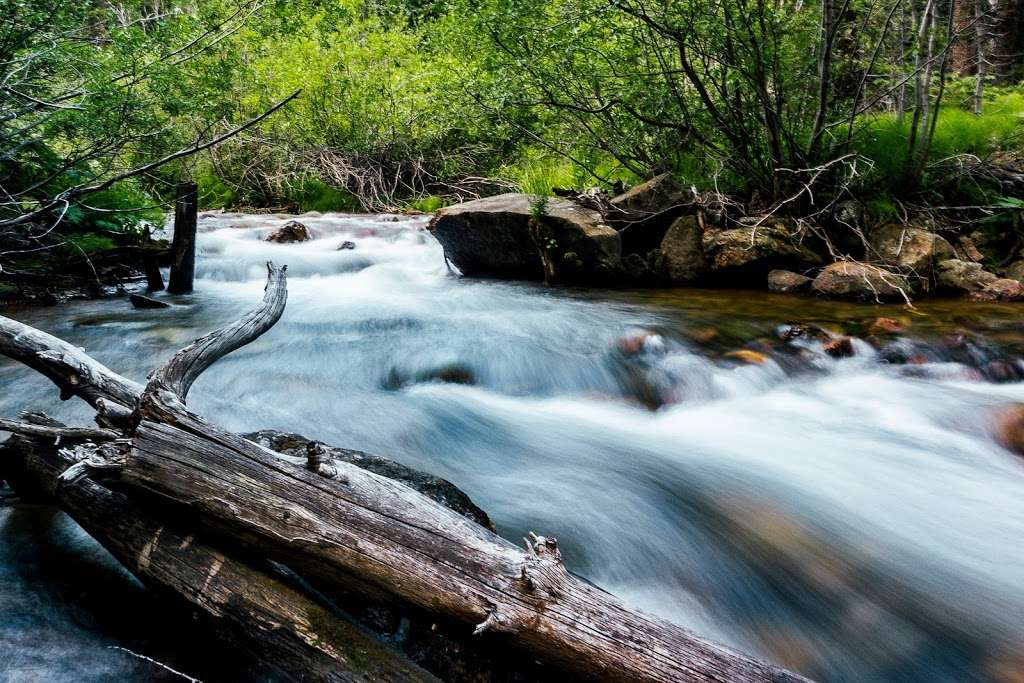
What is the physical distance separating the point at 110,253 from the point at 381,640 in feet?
23.0

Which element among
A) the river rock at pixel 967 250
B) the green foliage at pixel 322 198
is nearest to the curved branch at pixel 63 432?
the river rock at pixel 967 250

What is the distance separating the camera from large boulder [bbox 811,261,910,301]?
643 cm

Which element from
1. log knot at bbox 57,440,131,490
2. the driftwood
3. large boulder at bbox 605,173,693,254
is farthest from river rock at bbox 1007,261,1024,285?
log knot at bbox 57,440,131,490

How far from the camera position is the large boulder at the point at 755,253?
22.9 feet

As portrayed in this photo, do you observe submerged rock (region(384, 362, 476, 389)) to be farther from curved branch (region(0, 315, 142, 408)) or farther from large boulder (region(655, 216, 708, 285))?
large boulder (region(655, 216, 708, 285))

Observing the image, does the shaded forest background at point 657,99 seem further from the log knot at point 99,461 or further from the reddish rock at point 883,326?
the log knot at point 99,461

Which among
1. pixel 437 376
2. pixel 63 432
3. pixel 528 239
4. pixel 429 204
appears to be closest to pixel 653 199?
pixel 528 239

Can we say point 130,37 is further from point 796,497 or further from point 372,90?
point 372,90

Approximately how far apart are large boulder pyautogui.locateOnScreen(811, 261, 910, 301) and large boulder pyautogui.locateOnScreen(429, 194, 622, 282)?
2111 mm

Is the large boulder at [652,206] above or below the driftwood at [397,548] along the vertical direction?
above

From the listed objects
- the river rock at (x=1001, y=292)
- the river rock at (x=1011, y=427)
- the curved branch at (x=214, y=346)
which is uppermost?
the river rock at (x=1001, y=292)

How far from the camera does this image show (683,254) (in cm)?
752

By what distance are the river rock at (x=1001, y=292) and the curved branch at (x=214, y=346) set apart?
20.1 ft

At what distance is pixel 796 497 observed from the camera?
3.66 m
